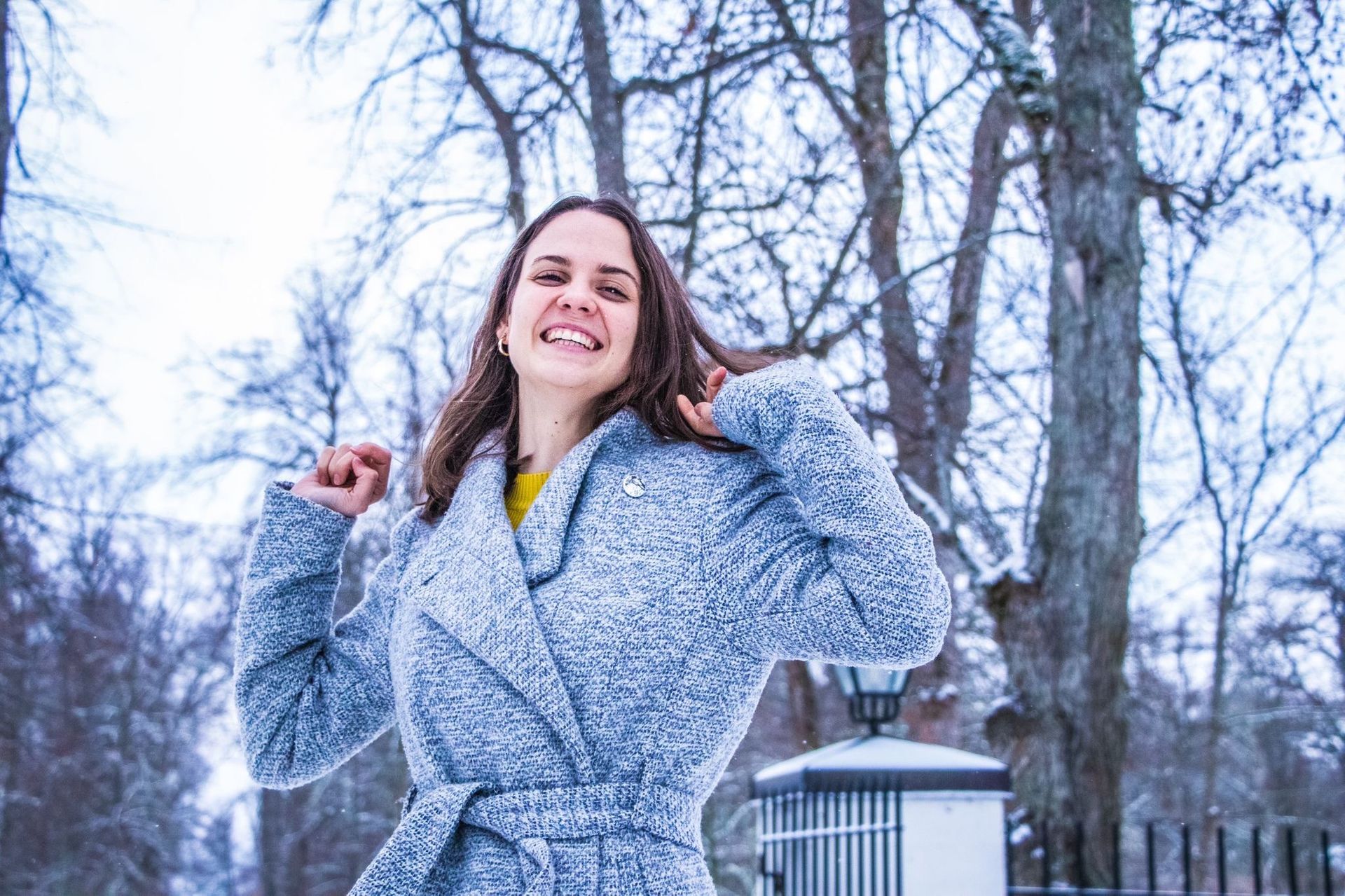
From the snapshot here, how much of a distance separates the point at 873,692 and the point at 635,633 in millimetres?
2918

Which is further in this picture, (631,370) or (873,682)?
(873,682)

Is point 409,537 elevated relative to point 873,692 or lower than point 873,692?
elevated

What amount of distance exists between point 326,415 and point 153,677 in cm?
771

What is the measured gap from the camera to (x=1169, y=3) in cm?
631

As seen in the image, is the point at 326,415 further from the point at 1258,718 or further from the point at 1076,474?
the point at 1258,718

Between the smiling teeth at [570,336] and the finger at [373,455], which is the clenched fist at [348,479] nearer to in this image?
the finger at [373,455]

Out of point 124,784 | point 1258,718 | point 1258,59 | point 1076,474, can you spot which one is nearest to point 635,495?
point 1076,474

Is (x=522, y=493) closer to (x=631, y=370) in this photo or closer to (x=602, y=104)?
(x=631, y=370)

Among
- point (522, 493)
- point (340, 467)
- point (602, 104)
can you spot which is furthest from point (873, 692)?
point (602, 104)

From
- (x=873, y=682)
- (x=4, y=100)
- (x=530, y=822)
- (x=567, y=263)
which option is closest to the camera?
(x=530, y=822)

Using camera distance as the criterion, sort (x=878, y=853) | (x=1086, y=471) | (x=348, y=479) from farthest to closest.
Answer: (x=1086, y=471) → (x=878, y=853) → (x=348, y=479)

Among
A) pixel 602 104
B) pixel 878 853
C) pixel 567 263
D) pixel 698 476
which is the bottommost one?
pixel 878 853

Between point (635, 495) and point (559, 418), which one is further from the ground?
point (559, 418)

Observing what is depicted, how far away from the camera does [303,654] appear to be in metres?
2.00
